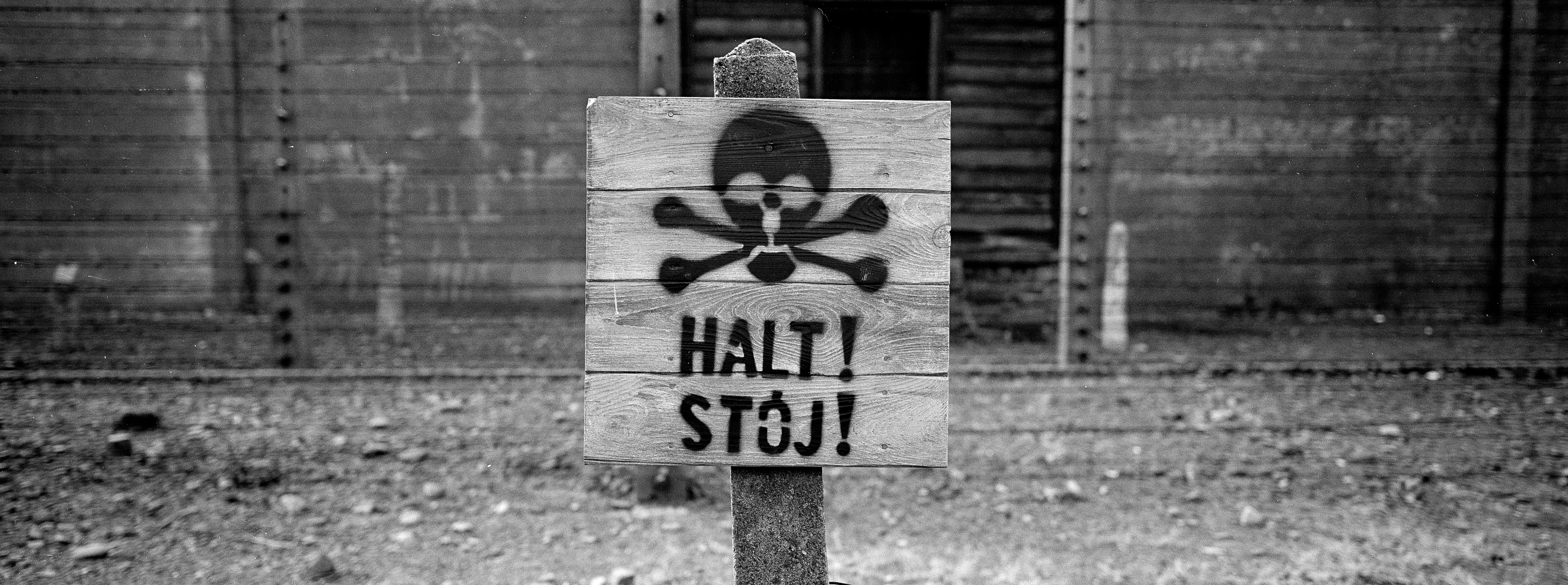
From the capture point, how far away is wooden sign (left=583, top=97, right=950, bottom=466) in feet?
5.42

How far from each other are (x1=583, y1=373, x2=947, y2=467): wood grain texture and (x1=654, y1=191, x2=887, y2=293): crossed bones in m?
0.21

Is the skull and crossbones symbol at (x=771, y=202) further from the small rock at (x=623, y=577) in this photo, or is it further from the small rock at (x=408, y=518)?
the small rock at (x=408, y=518)

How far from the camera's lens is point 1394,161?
8836mm

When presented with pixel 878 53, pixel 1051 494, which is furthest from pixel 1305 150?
pixel 1051 494

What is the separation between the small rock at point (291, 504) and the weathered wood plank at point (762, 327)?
2048mm

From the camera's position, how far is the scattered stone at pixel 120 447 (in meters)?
3.56

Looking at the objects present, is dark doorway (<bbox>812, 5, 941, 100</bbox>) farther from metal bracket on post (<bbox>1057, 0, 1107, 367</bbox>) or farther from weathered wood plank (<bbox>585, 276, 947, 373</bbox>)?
weathered wood plank (<bbox>585, 276, 947, 373</bbox>)

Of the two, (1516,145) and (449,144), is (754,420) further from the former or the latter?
(1516,145)

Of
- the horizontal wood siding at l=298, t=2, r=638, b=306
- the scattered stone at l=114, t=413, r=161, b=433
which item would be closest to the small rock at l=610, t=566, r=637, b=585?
the scattered stone at l=114, t=413, r=161, b=433

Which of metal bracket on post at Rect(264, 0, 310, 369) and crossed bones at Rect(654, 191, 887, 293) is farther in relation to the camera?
metal bracket on post at Rect(264, 0, 310, 369)

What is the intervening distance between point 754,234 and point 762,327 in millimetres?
169

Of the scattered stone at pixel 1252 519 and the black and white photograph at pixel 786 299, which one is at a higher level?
the black and white photograph at pixel 786 299

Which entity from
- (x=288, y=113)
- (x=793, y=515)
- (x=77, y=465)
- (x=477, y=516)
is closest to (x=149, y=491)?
(x=77, y=465)

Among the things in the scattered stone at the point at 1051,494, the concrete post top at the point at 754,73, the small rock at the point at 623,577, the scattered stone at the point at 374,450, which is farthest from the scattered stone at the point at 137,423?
the scattered stone at the point at 1051,494
